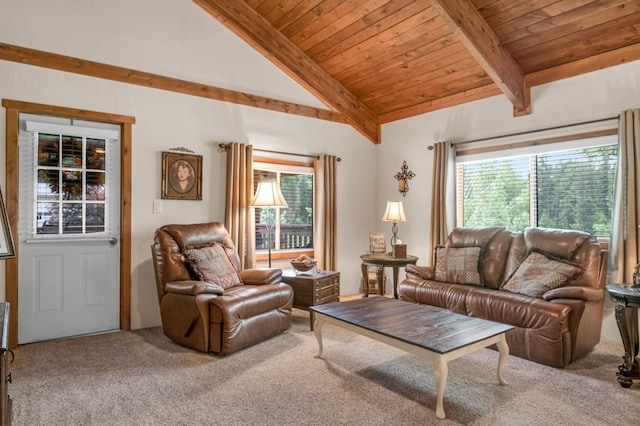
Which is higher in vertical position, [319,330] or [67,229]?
[67,229]

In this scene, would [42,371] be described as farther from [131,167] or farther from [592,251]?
[592,251]

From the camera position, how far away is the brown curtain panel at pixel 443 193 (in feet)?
16.1

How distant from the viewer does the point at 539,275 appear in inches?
132

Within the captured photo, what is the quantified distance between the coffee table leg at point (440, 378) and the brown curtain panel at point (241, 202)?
2.76 metres

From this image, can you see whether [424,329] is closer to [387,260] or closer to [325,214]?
[387,260]

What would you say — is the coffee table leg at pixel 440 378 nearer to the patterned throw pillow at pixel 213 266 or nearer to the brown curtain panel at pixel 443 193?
the patterned throw pillow at pixel 213 266

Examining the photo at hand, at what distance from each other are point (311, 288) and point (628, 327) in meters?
2.41

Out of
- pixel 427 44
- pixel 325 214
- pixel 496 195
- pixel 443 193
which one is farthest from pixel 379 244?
pixel 427 44

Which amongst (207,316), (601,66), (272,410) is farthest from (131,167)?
(601,66)

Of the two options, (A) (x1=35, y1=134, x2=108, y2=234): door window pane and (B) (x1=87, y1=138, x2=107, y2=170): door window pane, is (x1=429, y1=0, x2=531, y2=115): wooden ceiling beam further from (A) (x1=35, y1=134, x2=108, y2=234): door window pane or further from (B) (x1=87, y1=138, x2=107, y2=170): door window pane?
(A) (x1=35, y1=134, x2=108, y2=234): door window pane

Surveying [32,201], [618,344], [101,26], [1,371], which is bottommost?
[618,344]

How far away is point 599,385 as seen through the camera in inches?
104

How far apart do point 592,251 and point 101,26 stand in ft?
15.8

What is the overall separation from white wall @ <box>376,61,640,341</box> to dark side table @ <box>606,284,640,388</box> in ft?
3.49
